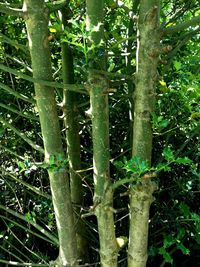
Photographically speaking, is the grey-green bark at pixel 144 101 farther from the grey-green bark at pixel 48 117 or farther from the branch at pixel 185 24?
the grey-green bark at pixel 48 117

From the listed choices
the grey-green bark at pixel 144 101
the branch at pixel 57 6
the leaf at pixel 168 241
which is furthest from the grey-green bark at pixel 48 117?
the leaf at pixel 168 241

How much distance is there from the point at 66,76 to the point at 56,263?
0.80m

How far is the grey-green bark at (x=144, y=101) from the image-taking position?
1181 mm

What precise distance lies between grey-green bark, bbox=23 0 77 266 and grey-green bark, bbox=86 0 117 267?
137 millimetres

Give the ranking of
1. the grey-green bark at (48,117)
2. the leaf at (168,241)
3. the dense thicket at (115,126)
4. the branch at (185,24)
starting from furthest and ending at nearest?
the leaf at (168,241) < the dense thicket at (115,126) < the grey-green bark at (48,117) < the branch at (185,24)

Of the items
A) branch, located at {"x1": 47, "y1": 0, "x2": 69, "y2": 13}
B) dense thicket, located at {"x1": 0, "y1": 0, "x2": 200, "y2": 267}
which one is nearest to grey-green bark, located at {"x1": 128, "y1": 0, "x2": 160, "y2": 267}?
dense thicket, located at {"x1": 0, "y1": 0, "x2": 200, "y2": 267}

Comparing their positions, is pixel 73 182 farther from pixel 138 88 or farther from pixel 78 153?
pixel 138 88

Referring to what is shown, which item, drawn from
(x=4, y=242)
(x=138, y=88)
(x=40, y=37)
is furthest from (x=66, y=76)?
(x=4, y=242)

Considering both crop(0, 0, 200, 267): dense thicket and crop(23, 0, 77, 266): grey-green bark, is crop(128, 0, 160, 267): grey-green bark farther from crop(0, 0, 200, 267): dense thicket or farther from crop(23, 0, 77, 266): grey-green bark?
crop(23, 0, 77, 266): grey-green bark

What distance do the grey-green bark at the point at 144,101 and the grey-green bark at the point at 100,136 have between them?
10cm

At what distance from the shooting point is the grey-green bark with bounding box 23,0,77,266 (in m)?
1.23

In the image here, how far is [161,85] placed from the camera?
134 centimetres

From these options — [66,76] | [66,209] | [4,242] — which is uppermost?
[66,76]

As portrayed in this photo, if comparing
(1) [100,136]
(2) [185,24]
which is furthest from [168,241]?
(2) [185,24]
